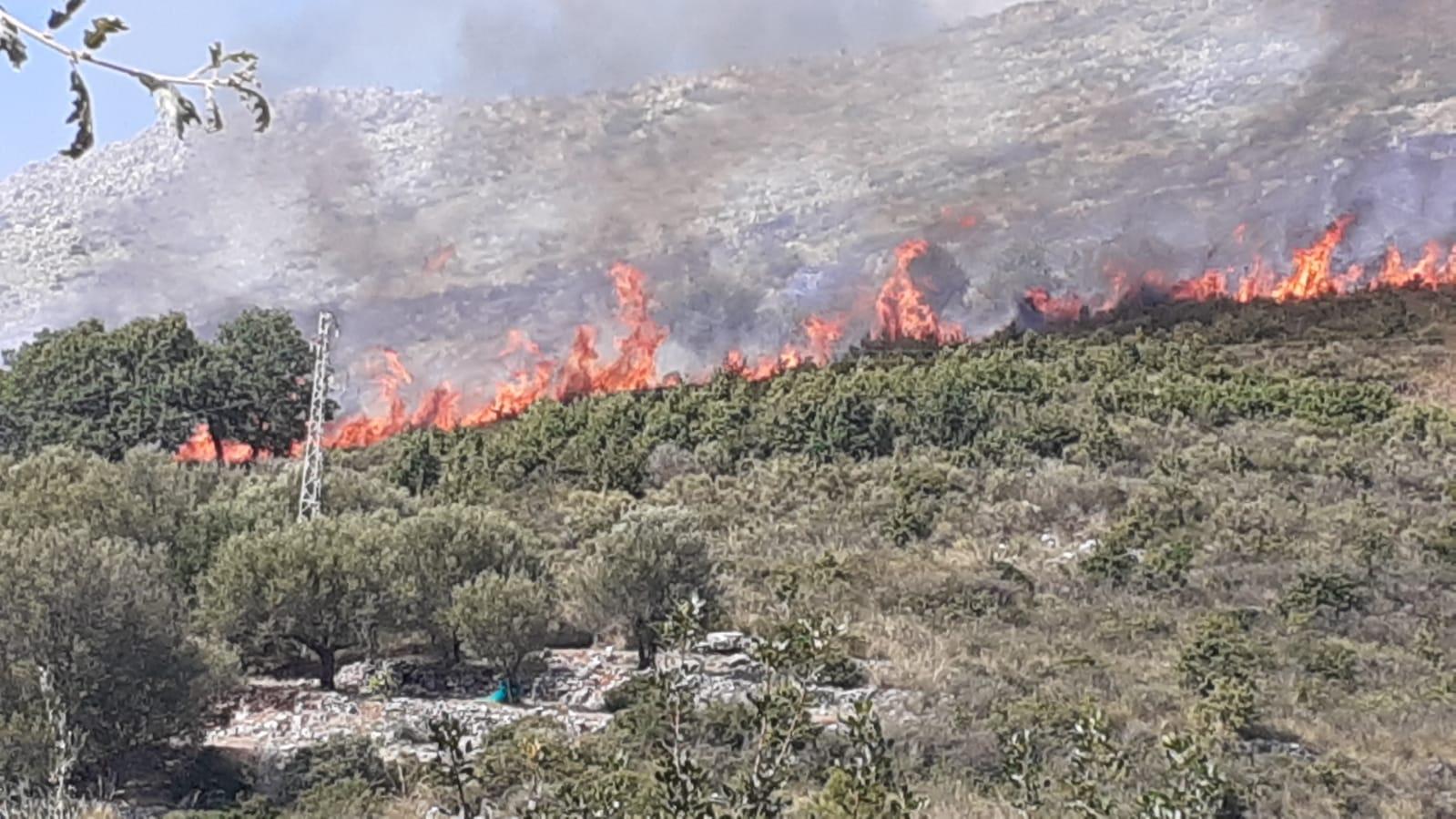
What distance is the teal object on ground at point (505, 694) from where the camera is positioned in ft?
67.9

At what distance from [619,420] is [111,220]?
6642cm

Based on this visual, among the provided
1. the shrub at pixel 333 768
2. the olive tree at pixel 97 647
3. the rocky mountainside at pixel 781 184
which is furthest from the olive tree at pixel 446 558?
the rocky mountainside at pixel 781 184

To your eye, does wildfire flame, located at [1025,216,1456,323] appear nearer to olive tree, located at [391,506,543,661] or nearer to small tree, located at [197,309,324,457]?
small tree, located at [197,309,324,457]

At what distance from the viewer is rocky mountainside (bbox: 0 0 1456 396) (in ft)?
226

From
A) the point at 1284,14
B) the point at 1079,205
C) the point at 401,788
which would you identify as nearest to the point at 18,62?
the point at 401,788

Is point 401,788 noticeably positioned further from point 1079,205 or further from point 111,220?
point 111,220

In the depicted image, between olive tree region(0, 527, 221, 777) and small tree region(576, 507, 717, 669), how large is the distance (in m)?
8.03

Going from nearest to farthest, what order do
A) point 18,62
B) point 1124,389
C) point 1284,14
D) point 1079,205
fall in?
point 18,62 → point 1124,389 → point 1079,205 → point 1284,14

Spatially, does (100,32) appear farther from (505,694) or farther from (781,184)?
(781,184)

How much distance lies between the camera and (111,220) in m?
98.1

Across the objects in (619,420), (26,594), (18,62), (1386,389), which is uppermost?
(18,62)

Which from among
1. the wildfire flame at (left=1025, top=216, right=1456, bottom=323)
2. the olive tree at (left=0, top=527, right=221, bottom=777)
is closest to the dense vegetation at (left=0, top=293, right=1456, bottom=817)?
the olive tree at (left=0, top=527, right=221, bottom=777)

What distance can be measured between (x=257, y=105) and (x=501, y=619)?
65.7 ft

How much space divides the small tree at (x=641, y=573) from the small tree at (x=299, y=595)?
12.7ft
